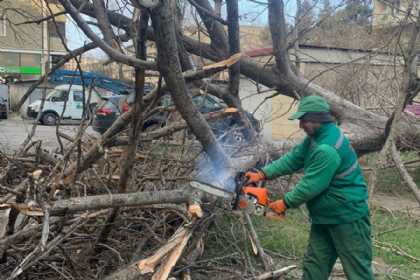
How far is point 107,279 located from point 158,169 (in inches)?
73.5

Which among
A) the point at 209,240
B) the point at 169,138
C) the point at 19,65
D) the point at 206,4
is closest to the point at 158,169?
the point at 169,138

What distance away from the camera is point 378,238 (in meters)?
5.32

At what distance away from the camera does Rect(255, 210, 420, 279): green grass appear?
4.63 metres

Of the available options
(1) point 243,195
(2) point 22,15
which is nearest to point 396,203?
(1) point 243,195

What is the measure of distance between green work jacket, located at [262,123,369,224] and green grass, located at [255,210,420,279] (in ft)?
4.02

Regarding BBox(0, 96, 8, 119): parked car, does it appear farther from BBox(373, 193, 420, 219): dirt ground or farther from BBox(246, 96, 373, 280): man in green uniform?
BBox(246, 96, 373, 280): man in green uniform

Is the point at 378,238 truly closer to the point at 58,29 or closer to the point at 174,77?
the point at 174,77

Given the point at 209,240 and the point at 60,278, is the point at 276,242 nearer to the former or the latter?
the point at 209,240

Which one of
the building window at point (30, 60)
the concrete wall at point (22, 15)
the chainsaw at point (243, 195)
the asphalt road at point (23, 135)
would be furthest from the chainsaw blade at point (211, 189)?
the building window at point (30, 60)

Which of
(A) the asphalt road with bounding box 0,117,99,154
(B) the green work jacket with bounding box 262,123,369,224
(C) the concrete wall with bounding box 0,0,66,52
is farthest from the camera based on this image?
(A) the asphalt road with bounding box 0,117,99,154

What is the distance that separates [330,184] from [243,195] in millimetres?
593

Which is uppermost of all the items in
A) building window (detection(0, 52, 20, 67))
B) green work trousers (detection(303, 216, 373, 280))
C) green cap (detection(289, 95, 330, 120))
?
building window (detection(0, 52, 20, 67))

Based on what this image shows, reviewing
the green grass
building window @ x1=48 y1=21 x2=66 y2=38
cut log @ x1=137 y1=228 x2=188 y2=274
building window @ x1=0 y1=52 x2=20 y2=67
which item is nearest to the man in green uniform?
cut log @ x1=137 y1=228 x2=188 y2=274

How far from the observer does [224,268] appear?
12.5 feet
